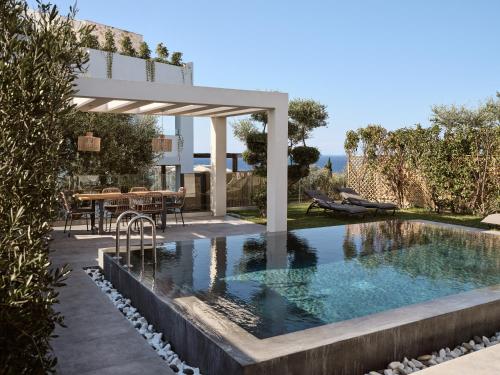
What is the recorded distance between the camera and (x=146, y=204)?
1180 cm

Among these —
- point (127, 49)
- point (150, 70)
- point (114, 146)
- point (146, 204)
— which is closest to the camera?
point (146, 204)

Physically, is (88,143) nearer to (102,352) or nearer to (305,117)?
(102,352)

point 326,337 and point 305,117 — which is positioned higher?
point 305,117

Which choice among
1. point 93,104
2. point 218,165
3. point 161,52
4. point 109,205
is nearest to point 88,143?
point 93,104

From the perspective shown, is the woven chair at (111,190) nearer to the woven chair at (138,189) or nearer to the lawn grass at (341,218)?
the woven chair at (138,189)

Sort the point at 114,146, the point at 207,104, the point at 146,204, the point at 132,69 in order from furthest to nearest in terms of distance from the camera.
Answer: the point at 132,69
the point at 114,146
the point at 146,204
the point at 207,104

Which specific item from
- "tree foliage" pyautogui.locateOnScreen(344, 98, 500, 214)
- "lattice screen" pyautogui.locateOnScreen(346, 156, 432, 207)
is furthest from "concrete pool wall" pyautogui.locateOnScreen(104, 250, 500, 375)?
"lattice screen" pyautogui.locateOnScreen(346, 156, 432, 207)

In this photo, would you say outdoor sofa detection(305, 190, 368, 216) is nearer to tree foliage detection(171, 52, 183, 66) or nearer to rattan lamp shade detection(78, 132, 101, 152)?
rattan lamp shade detection(78, 132, 101, 152)

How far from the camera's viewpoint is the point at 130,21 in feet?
88.5

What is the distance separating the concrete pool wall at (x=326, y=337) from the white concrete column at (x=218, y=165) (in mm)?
9446

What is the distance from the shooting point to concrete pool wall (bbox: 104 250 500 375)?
3.77 metres

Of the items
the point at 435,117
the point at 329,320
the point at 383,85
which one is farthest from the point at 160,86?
the point at 383,85

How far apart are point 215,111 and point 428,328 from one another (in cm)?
949

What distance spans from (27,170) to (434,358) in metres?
4.05
